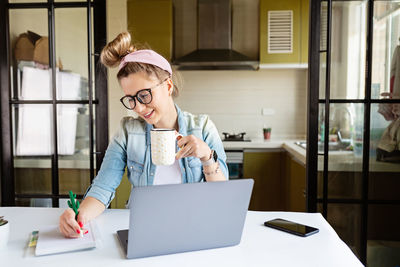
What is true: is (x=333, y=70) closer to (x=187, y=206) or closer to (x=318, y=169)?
(x=318, y=169)

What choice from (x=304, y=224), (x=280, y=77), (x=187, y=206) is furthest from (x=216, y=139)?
(x=280, y=77)

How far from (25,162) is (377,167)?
7.45 ft

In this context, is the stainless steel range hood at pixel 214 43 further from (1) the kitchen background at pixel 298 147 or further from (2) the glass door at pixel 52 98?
(2) the glass door at pixel 52 98

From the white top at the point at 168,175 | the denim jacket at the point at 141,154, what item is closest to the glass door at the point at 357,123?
the denim jacket at the point at 141,154

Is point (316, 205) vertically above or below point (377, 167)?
below

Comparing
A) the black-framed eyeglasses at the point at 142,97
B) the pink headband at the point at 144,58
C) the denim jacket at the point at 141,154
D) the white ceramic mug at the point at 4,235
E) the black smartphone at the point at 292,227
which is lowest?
the black smartphone at the point at 292,227

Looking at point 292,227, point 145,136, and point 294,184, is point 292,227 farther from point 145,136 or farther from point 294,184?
point 294,184

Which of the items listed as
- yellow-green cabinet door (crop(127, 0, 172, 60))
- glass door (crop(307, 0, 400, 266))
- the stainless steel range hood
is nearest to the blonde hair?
glass door (crop(307, 0, 400, 266))

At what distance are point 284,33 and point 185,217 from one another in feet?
10.7

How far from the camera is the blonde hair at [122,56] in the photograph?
4.63 feet

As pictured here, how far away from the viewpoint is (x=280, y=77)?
4305 millimetres

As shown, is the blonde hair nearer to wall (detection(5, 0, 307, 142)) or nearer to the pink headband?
the pink headband

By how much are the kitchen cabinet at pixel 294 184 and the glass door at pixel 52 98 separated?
1595 millimetres

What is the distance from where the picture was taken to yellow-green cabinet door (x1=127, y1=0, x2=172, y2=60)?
153 inches
